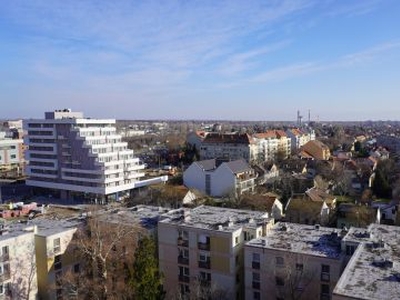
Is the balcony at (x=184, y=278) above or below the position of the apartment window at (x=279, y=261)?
below

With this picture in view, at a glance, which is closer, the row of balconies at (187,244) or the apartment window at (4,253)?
the apartment window at (4,253)

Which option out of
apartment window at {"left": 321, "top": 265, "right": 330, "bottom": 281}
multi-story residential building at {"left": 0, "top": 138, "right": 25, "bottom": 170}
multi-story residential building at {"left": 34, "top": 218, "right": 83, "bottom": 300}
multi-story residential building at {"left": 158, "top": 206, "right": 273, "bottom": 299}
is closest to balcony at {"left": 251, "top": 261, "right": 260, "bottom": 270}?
multi-story residential building at {"left": 158, "top": 206, "right": 273, "bottom": 299}

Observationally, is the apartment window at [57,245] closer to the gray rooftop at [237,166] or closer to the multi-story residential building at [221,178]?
the multi-story residential building at [221,178]

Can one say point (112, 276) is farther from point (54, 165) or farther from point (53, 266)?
point (54, 165)

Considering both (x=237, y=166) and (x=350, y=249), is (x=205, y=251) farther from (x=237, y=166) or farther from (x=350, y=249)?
(x=237, y=166)

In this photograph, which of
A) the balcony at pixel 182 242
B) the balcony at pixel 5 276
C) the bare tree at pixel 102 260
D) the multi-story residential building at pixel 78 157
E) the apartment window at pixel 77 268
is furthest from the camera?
the multi-story residential building at pixel 78 157

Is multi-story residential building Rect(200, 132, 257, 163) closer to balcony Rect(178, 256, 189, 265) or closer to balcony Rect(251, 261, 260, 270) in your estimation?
balcony Rect(178, 256, 189, 265)

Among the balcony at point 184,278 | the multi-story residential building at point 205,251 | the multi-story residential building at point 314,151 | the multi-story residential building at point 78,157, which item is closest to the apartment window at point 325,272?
the multi-story residential building at point 205,251
